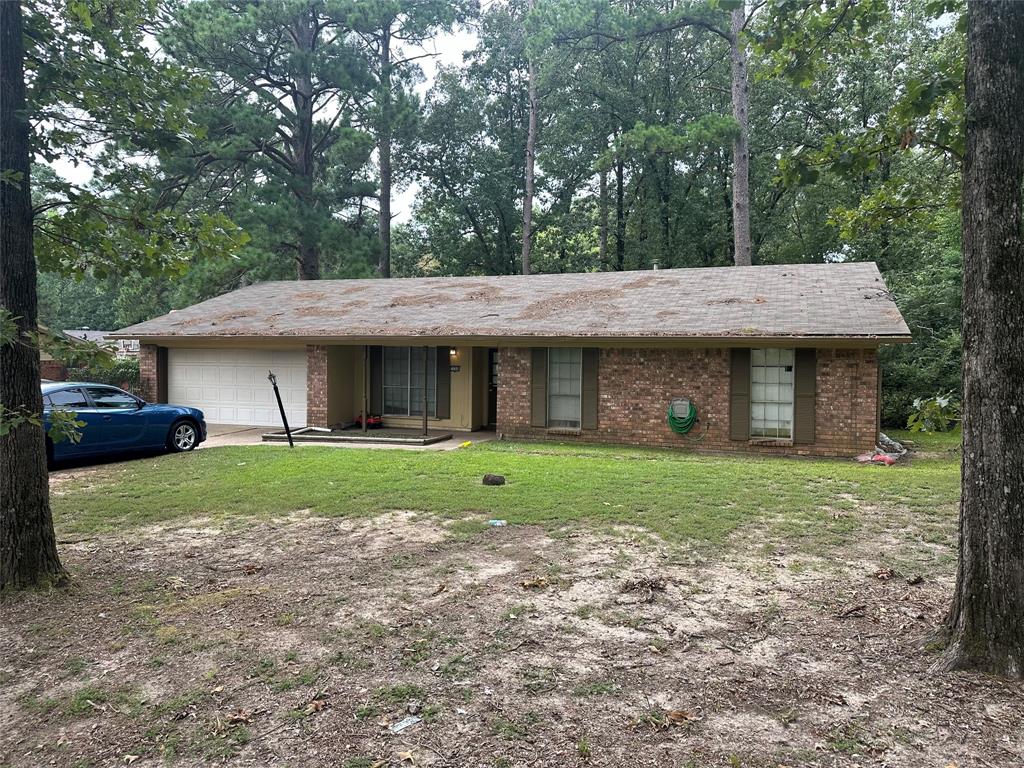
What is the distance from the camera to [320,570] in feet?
17.1

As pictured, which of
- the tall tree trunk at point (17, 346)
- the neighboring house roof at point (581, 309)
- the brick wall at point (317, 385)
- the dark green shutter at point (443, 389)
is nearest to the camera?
the tall tree trunk at point (17, 346)

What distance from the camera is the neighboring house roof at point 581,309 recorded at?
38.6 feet

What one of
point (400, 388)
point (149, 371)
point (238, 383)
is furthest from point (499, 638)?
point (149, 371)

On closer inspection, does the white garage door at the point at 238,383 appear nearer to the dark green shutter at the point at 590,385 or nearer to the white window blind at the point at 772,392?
the dark green shutter at the point at 590,385

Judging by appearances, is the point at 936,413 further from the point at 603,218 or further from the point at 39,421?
the point at 603,218

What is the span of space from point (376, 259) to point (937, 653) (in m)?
24.4

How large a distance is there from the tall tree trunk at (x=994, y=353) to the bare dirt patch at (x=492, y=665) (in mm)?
309

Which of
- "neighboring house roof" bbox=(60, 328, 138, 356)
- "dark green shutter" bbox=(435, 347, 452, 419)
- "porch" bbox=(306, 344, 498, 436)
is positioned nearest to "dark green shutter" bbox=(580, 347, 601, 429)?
"porch" bbox=(306, 344, 498, 436)

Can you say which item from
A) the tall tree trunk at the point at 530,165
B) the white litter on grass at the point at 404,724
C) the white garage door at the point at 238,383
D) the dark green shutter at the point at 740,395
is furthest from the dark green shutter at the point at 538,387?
the tall tree trunk at the point at 530,165

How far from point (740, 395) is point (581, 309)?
3.73 metres

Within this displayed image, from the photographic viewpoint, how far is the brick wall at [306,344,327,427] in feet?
49.9

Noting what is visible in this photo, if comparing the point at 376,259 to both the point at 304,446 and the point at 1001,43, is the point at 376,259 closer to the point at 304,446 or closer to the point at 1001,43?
the point at 304,446

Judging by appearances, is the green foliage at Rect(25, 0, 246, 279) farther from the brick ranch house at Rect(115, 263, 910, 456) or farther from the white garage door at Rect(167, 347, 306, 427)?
the white garage door at Rect(167, 347, 306, 427)

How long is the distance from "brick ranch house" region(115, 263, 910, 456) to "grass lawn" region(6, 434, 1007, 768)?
4.46 m
